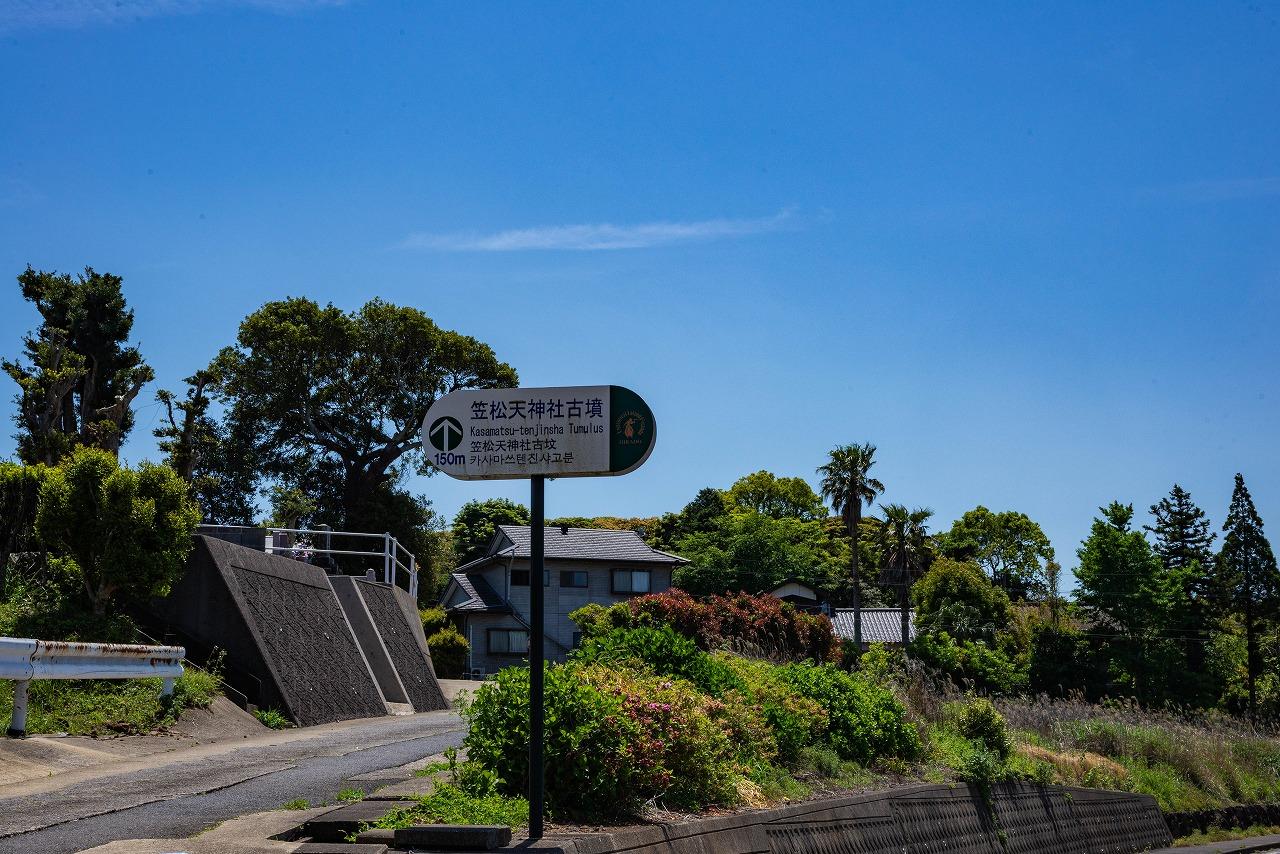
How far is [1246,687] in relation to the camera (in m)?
62.1

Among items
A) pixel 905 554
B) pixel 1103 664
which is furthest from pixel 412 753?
pixel 905 554

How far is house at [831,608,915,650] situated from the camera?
71.0 m

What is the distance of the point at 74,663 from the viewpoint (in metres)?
12.9

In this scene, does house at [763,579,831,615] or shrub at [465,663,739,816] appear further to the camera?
house at [763,579,831,615]

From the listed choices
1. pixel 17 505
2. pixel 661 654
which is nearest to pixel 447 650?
pixel 17 505

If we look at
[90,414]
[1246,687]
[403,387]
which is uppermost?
[403,387]

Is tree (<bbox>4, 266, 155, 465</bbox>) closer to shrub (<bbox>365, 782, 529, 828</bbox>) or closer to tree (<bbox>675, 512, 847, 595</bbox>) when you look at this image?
shrub (<bbox>365, 782, 529, 828</bbox>)

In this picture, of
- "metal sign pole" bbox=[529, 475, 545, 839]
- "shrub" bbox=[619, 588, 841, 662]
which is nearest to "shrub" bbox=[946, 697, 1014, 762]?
"shrub" bbox=[619, 588, 841, 662]

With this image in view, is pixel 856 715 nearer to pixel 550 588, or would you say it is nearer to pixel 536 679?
pixel 536 679

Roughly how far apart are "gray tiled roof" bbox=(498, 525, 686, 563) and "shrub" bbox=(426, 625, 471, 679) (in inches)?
435

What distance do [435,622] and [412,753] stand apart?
3507 centimetres

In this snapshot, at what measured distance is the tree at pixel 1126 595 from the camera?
198 ft

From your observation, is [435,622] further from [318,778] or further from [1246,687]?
[1246,687]

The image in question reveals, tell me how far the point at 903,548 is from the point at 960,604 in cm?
514
